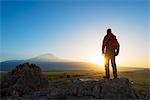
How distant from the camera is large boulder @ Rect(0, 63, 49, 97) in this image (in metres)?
19.1

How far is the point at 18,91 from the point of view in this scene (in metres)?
19.0

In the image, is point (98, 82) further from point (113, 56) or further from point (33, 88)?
point (33, 88)

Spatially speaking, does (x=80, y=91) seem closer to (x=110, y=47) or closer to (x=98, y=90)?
(x=98, y=90)

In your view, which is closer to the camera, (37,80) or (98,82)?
(98,82)

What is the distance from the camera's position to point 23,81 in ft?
64.4

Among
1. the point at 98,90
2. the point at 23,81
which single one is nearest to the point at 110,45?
the point at 98,90

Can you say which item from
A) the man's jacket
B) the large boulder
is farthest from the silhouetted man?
the large boulder

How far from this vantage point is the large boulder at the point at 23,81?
19125 millimetres

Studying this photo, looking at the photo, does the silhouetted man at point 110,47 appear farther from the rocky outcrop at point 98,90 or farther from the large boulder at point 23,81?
the large boulder at point 23,81

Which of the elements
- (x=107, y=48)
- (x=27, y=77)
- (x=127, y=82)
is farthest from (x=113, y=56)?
(x=27, y=77)

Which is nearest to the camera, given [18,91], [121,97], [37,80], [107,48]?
[121,97]

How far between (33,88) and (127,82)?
6071mm

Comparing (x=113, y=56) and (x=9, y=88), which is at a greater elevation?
(x=113, y=56)

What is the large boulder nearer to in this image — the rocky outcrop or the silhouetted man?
the rocky outcrop
